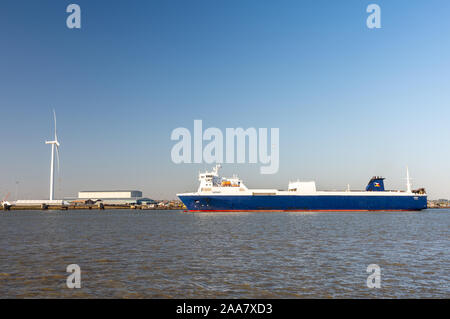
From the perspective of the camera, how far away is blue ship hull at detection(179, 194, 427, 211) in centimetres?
9481

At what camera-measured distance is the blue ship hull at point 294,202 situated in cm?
9481

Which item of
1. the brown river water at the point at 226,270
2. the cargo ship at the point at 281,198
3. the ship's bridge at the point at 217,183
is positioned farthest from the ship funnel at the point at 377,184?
the brown river water at the point at 226,270

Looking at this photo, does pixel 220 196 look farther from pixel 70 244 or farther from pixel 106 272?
pixel 106 272

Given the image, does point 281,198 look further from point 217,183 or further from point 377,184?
point 377,184

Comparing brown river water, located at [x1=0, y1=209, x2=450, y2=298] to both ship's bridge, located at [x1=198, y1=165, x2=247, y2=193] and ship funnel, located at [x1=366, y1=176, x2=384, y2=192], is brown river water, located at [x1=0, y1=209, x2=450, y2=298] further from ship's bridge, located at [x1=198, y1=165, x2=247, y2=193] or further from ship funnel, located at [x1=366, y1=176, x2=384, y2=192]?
ship funnel, located at [x1=366, y1=176, x2=384, y2=192]

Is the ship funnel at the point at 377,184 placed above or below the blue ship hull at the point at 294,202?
above

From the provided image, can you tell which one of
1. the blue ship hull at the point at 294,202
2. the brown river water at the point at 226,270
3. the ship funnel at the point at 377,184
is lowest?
the blue ship hull at the point at 294,202

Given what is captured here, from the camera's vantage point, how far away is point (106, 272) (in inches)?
727

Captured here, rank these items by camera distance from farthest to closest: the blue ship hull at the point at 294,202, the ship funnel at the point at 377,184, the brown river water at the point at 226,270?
the ship funnel at the point at 377,184 < the blue ship hull at the point at 294,202 < the brown river water at the point at 226,270

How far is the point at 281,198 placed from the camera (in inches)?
3784

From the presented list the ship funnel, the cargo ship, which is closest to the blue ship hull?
the cargo ship

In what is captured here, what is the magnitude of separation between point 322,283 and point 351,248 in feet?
41.9

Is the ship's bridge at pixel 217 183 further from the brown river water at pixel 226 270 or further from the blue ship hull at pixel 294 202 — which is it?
the brown river water at pixel 226 270
